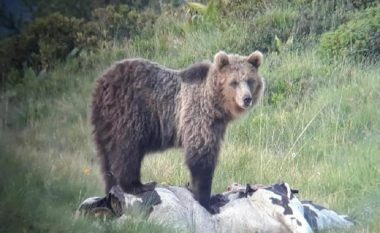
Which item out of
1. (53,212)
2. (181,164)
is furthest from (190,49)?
(53,212)

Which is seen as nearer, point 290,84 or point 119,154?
point 119,154

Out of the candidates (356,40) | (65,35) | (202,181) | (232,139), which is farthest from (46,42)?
(202,181)

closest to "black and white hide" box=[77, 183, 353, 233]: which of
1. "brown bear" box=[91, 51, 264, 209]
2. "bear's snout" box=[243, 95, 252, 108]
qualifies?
"brown bear" box=[91, 51, 264, 209]

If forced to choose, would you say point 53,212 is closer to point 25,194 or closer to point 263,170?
point 25,194

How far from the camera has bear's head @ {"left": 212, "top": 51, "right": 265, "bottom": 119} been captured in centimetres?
893

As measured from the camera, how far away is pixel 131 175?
8.65 m

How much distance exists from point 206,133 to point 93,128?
42.8 inches

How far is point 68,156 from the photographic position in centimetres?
1062

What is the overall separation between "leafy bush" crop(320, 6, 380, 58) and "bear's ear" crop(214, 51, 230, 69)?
5653 mm

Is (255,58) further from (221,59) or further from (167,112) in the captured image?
(167,112)

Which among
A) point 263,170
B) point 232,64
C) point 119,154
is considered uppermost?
point 232,64

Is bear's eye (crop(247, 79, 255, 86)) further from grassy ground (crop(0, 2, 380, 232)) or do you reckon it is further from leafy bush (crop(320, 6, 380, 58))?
leafy bush (crop(320, 6, 380, 58))

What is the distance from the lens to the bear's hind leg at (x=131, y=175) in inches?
→ 340

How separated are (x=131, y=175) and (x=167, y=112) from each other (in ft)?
2.26
